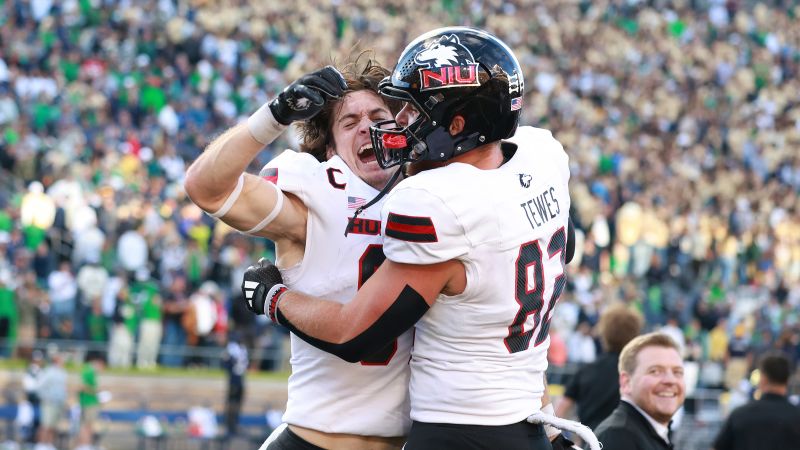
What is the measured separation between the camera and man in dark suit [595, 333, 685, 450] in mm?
5332

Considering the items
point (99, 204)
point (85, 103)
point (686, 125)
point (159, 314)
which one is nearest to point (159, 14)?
point (85, 103)

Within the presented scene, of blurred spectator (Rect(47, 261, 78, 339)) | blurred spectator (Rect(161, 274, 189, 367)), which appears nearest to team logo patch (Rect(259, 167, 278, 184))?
blurred spectator (Rect(47, 261, 78, 339))

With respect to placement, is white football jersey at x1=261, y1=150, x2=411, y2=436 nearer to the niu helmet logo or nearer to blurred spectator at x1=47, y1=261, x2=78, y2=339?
the niu helmet logo

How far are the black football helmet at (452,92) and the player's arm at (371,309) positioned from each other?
36 cm

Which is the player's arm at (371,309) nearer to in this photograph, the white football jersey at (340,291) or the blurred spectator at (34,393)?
the white football jersey at (340,291)

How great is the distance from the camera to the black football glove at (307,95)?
3787mm

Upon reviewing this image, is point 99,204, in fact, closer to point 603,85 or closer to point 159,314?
point 159,314

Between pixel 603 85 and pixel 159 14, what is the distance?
8.51 metres

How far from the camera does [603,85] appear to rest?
25.6m

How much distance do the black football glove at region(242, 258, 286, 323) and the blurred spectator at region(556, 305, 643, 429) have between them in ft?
12.1

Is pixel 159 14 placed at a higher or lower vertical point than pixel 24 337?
higher

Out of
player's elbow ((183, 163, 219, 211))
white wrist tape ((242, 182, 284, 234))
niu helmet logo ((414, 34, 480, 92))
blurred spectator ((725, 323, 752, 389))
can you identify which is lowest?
blurred spectator ((725, 323, 752, 389))

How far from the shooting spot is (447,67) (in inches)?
150

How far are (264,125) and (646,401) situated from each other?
2311 mm
